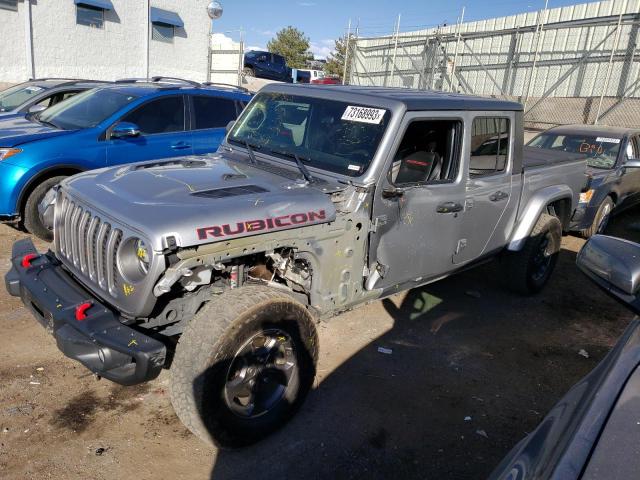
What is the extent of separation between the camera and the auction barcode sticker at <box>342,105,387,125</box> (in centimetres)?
352

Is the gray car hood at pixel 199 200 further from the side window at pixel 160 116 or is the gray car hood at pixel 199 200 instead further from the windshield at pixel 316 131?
the side window at pixel 160 116

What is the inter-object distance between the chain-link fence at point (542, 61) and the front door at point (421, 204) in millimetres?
11804

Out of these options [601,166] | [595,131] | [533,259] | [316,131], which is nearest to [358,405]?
[316,131]

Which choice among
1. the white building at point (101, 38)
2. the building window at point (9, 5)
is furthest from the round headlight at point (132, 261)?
the building window at point (9, 5)

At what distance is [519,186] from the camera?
4.74 metres

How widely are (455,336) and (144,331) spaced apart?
2.78 meters

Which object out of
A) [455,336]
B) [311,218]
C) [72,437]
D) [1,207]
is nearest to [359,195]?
[311,218]

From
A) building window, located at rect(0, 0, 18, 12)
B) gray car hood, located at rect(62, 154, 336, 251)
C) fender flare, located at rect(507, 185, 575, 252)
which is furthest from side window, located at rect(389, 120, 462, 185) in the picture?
building window, located at rect(0, 0, 18, 12)

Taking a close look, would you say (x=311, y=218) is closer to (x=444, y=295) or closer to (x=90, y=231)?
(x=90, y=231)

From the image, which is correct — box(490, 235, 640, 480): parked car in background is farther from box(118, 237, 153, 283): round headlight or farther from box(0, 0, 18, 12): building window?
box(0, 0, 18, 12): building window

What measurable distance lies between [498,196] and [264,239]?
8.14ft

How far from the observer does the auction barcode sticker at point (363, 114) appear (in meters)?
3.52

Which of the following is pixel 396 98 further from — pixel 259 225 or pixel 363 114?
pixel 259 225

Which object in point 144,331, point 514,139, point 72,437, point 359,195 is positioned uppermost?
point 514,139
